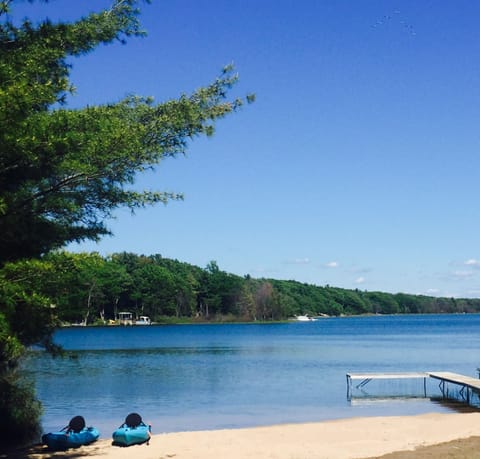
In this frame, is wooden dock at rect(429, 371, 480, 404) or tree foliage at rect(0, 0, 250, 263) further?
wooden dock at rect(429, 371, 480, 404)

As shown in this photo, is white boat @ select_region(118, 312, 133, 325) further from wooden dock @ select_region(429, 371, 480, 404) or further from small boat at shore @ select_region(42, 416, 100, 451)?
small boat at shore @ select_region(42, 416, 100, 451)

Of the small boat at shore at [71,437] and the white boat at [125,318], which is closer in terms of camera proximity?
the small boat at shore at [71,437]

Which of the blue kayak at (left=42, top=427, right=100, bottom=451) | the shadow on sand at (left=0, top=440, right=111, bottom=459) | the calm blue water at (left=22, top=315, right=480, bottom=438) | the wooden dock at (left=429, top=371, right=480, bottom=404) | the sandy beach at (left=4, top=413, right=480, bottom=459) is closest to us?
the sandy beach at (left=4, top=413, right=480, bottom=459)

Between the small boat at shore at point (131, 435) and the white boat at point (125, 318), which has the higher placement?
the white boat at point (125, 318)

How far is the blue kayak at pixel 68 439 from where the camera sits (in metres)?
14.8

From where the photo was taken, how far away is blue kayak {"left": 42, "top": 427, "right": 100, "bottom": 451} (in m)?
14.8

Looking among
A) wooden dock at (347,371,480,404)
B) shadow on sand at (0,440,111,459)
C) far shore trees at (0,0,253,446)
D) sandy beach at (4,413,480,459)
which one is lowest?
shadow on sand at (0,440,111,459)

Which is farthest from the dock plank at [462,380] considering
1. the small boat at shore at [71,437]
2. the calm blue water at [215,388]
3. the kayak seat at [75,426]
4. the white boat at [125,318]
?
the white boat at [125,318]

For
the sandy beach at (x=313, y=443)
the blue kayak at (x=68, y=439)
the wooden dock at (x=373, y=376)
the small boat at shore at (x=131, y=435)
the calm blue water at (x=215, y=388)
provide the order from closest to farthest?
the sandy beach at (x=313, y=443)
the blue kayak at (x=68, y=439)
the small boat at shore at (x=131, y=435)
the calm blue water at (x=215, y=388)
the wooden dock at (x=373, y=376)

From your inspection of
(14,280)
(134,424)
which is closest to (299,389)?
(134,424)

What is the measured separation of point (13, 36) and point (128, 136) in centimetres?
Result: 261

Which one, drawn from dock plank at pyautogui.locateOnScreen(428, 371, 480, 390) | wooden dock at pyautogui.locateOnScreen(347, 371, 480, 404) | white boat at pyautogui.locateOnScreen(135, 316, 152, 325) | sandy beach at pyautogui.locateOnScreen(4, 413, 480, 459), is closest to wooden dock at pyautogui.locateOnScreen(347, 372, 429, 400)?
wooden dock at pyautogui.locateOnScreen(347, 371, 480, 404)

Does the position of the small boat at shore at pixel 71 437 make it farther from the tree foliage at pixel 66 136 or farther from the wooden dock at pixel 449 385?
the wooden dock at pixel 449 385

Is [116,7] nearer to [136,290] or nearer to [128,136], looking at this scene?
[128,136]
